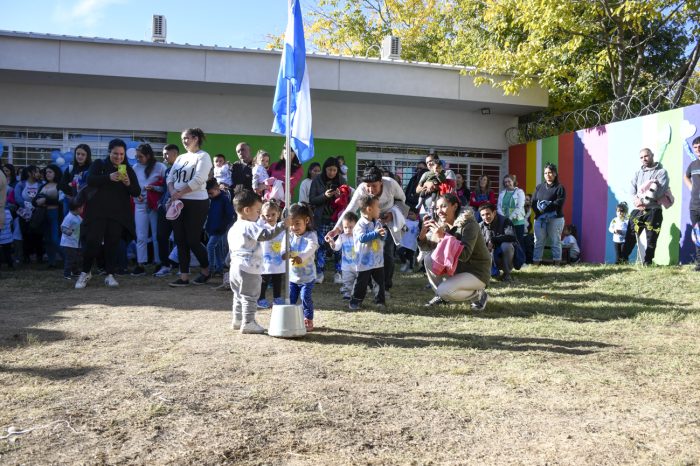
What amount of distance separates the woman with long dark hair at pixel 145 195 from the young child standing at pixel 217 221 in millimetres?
1026

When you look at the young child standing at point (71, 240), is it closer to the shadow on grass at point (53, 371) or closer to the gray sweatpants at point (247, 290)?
the gray sweatpants at point (247, 290)

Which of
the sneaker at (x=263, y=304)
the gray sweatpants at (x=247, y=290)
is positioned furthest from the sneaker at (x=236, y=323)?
the sneaker at (x=263, y=304)

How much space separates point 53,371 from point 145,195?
245 inches

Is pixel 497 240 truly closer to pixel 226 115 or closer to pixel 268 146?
pixel 268 146

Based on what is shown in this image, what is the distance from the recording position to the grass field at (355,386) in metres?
3.01

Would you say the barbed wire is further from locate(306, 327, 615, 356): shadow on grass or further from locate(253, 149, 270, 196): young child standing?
locate(306, 327, 615, 356): shadow on grass

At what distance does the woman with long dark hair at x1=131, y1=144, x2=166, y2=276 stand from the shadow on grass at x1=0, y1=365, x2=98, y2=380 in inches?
205

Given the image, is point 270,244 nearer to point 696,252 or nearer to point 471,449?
point 471,449

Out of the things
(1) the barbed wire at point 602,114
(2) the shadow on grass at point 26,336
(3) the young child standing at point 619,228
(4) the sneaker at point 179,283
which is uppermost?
(1) the barbed wire at point 602,114

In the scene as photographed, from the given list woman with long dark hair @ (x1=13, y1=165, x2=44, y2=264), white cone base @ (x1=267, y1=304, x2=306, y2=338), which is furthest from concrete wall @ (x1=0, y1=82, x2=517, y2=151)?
white cone base @ (x1=267, y1=304, x2=306, y2=338)

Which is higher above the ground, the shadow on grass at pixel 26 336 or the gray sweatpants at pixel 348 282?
the gray sweatpants at pixel 348 282

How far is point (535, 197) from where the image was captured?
11.9m

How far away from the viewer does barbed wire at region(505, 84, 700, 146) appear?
1180cm

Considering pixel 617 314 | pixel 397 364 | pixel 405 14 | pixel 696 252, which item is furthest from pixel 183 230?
pixel 405 14
